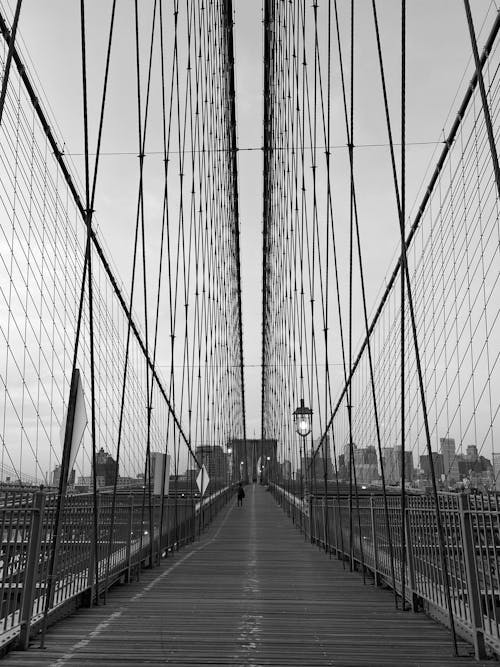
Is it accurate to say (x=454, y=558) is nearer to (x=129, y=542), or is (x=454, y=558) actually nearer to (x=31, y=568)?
(x=31, y=568)

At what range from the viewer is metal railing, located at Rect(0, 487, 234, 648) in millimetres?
3225

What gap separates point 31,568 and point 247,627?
1.15 meters

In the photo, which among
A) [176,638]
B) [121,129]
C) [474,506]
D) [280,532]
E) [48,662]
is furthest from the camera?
[121,129]

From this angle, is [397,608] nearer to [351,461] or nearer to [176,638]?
[176,638]

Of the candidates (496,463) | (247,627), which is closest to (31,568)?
(247,627)

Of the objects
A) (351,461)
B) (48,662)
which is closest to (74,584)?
(48,662)

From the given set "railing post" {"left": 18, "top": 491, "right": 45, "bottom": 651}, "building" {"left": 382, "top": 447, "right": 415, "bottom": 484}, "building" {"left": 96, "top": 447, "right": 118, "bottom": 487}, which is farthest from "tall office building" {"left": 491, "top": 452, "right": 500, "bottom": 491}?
"building" {"left": 96, "top": 447, "right": 118, "bottom": 487}

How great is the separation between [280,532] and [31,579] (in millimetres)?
9640

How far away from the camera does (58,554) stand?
12.9 ft

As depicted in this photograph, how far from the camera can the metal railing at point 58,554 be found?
10.6 ft

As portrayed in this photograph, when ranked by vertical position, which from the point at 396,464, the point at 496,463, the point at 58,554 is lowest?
the point at 58,554

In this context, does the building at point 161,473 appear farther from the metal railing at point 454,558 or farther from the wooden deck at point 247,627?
the metal railing at point 454,558

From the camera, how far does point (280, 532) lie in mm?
12625

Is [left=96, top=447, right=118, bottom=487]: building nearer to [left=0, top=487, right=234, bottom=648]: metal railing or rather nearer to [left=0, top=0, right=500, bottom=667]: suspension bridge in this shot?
[left=0, top=0, right=500, bottom=667]: suspension bridge
